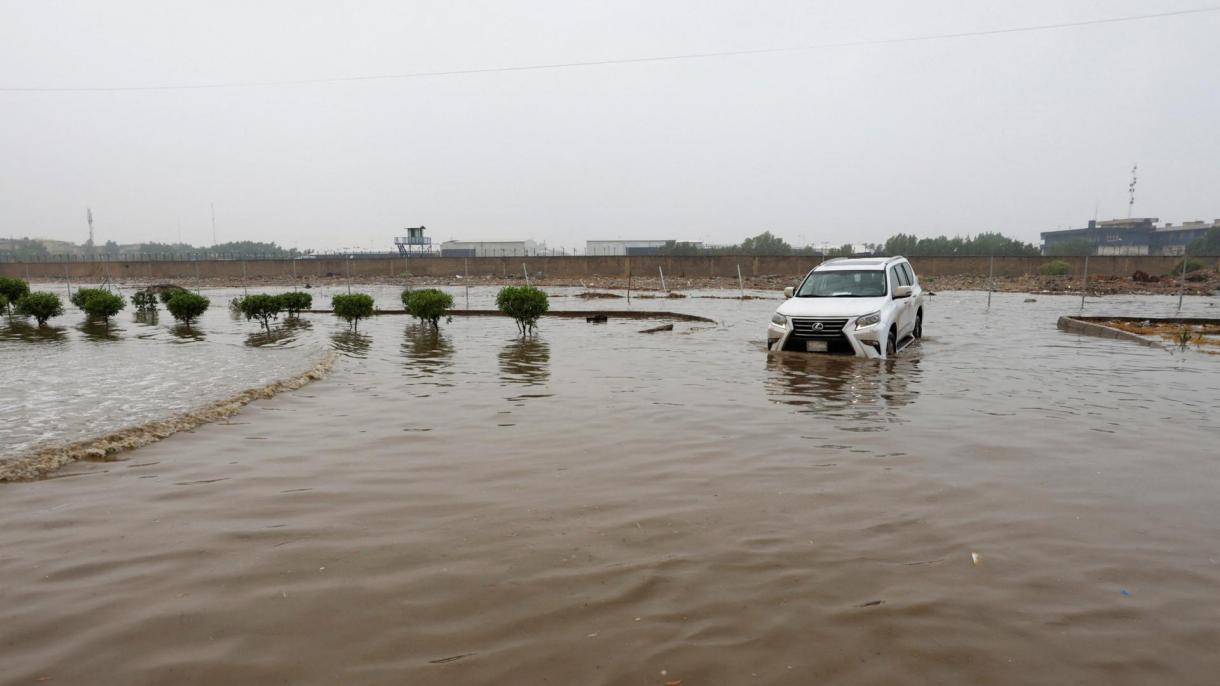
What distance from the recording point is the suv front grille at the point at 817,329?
11.0m

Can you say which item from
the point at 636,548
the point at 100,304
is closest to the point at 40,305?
the point at 100,304

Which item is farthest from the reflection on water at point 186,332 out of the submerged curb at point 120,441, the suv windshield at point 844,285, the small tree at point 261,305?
the suv windshield at point 844,285

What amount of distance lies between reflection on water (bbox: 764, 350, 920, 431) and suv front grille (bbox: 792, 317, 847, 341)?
0.36 meters

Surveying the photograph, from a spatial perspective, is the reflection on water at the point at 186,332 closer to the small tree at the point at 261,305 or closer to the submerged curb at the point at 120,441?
the small tree at the point at 261,305

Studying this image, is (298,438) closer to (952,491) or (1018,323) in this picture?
(952,491)

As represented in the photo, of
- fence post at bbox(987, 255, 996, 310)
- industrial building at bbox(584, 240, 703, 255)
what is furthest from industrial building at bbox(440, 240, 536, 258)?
fence post at bbox(987, 255, 996, 310)

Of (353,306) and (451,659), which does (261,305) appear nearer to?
(353,306)

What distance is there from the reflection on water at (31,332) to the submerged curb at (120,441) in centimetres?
1268

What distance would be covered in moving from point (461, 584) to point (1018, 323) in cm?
2093

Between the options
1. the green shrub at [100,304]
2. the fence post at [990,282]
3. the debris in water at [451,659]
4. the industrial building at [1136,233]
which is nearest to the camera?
the debris in water at [451,659]

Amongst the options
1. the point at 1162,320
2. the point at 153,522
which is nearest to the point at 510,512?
the point at 153,522

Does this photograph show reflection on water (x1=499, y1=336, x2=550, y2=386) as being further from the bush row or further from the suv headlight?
the suv headlight

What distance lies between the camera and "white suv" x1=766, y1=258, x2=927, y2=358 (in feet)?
35.8

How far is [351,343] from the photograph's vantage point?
15.8 metres
